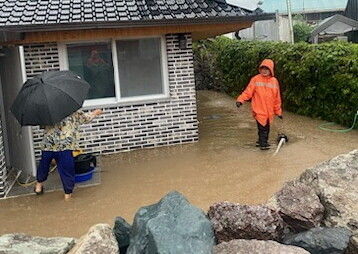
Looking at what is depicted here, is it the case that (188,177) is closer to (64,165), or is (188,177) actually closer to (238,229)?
(64,165)

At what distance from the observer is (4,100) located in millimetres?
7738

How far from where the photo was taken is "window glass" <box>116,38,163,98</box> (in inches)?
355

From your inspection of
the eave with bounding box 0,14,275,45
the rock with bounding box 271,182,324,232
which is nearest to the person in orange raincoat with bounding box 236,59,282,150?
the eave with bounding box 0,14,275,45

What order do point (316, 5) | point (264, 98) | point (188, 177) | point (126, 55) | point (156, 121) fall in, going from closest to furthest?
1. point (188, 177)
2. point (264, 98)
3. point (126, 55)
4. point (156, 121)
5. point (316, 5)

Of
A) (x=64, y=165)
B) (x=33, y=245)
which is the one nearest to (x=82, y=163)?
(x=64, y=165)

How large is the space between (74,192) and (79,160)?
52 centimetres

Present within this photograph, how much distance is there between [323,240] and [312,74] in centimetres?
737

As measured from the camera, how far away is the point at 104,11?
861cm

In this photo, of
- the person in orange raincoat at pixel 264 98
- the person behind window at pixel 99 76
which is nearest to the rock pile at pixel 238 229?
the person in orange raincoat at pixel 264 98

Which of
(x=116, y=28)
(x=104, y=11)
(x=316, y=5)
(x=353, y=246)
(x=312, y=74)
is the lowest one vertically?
(x=353, y=246)

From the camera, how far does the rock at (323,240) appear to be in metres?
3.96

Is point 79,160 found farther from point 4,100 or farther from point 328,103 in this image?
point 328,103

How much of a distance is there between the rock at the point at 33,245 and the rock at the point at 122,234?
1.29 ft

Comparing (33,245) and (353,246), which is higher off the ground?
(33,245)
